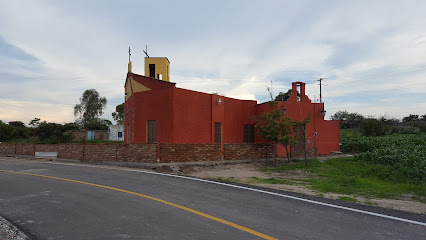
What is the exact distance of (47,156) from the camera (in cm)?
2161

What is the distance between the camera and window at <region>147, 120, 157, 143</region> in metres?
17.8

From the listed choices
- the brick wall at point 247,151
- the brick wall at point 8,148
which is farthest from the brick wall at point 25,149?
the brick wall at point 247,151

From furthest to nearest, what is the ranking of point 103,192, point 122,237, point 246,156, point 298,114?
point 298,114 < point 246,156 < point 103,192 < point 122,237

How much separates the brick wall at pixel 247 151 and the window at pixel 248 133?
2175mm

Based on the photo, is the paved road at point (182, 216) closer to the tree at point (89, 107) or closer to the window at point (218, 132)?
the window at point (218, 132)

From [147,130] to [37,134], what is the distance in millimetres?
28392

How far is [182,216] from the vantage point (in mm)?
5668

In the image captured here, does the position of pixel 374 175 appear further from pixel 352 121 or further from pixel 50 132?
pixel 352 121

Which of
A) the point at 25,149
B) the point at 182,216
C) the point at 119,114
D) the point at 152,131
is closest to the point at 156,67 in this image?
the point at 152,131

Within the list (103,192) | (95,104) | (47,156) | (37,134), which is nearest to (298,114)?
(103,192)

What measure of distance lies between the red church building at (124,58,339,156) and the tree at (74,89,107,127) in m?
43.0

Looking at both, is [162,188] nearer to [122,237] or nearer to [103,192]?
[103,192]

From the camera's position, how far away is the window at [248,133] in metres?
20.8

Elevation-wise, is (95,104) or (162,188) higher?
(95,104)
